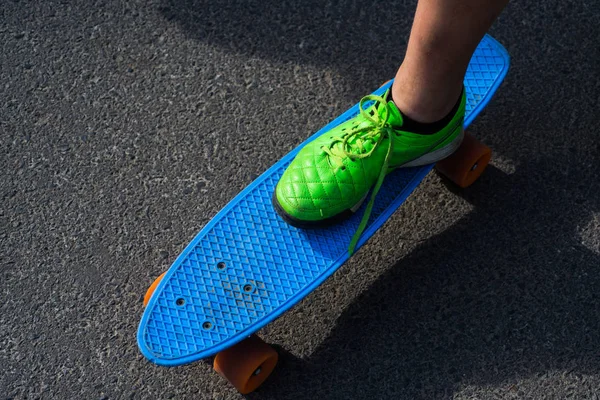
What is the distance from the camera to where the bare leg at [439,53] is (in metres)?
1.85

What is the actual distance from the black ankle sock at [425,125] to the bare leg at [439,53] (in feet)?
0.05

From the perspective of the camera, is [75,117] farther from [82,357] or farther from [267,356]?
[267,356]

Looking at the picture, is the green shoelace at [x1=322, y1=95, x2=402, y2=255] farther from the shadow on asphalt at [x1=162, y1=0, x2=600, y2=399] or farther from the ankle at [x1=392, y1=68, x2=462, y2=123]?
the shadow on asphalt at [x1=162, y1=0, x2=600, y2=399]

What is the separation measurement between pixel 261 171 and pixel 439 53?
0.95 meters

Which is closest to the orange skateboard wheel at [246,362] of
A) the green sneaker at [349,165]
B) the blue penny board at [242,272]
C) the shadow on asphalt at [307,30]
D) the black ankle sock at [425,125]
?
the blue penny board at [242,272]

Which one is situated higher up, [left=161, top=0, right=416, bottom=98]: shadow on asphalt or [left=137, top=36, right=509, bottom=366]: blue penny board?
[left=161, top=0, right=416, bottom=98]: shadow on asphalt

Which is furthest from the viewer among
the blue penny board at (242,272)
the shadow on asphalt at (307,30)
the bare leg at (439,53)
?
the shadow on asphalt at (307,30)

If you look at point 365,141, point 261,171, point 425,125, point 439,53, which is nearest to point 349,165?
point 365,141

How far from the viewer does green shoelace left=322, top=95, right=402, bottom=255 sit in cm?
219

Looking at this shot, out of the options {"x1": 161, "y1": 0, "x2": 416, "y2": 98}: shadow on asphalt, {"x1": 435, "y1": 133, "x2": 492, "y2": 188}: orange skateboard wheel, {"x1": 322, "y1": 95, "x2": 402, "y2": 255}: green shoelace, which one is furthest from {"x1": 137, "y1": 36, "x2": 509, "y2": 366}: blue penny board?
{"x1": 161, "y1": 0, "x2": 416, "y2": 98}: shadow on asphalt

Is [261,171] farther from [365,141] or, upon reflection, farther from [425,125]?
[425,125]

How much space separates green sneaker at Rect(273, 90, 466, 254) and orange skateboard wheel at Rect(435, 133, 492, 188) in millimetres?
219

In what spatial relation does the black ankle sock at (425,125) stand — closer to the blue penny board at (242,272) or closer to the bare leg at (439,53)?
the bare leg at (439,53)

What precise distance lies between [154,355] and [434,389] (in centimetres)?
87
